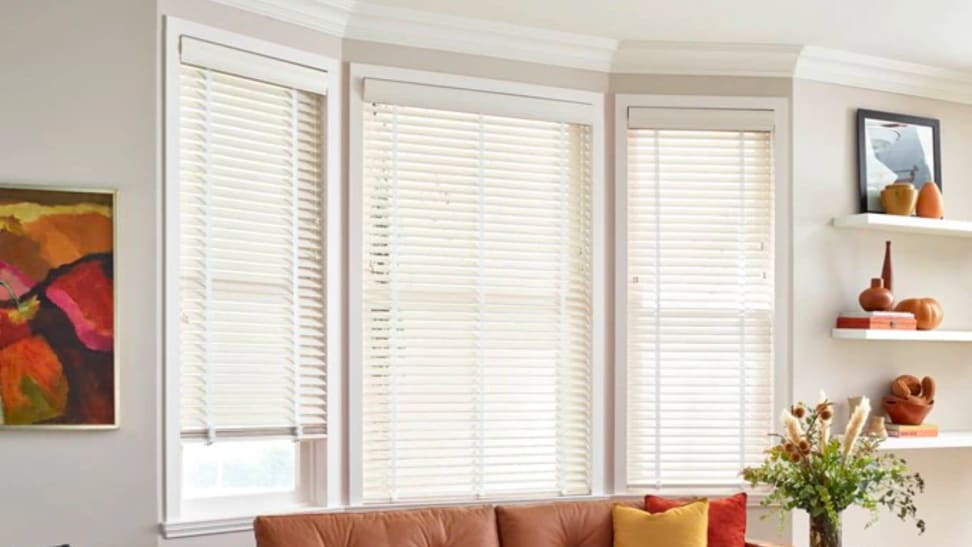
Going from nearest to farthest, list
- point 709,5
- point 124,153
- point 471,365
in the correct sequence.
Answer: point 124,153, point 709,5, point 471,365

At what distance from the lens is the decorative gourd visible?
5.29m

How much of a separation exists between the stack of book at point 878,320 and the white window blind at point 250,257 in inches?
96.5

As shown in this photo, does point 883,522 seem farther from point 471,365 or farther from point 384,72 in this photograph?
point 384,72

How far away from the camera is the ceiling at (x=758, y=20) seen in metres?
4.47

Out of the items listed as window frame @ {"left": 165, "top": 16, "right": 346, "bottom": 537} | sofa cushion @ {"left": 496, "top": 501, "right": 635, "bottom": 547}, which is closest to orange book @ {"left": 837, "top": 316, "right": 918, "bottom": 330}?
sofa cushion @ {"left": 496, "top": 501, "right": 635, "bottom": 547}

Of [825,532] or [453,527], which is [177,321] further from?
[825,532]

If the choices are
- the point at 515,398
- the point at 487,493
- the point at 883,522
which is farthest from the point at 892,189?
the point at 487,493

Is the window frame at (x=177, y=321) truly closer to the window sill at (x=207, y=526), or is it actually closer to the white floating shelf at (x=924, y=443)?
the window sill at (x=207, y=526)

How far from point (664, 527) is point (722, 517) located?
0.31 metres

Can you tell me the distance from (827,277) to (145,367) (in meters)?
3.16

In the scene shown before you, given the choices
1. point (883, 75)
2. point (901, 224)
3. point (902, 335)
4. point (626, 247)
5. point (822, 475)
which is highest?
point (883, 75)

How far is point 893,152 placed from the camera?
542cm

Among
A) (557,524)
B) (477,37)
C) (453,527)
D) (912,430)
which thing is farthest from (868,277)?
(453,527)

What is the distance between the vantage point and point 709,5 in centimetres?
447
